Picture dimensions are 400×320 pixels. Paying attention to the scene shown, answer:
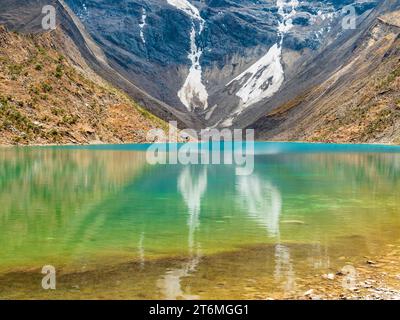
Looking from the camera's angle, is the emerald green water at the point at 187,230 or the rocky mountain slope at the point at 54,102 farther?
the rocky mountain slope at the point at 54,102

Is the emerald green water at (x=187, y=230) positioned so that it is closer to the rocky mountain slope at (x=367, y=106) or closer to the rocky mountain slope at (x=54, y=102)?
the rocky mountain slope at (x=54, y=102)

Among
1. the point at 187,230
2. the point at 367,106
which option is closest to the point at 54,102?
the point at 367,106

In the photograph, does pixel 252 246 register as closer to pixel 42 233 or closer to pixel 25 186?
pixel 42 233

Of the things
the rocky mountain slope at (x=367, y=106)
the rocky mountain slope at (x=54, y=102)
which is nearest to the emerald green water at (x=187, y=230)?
the rocky mountain slope at (x=54, y=102)

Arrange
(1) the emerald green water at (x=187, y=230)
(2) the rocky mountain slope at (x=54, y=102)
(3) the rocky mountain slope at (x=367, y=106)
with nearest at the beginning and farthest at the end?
(1) the emerald green water at (x=187, y=230), (2) the rocky mountain slope at (x=54, y=102), (3) the rocky mountain slope at (x=367, y=106)

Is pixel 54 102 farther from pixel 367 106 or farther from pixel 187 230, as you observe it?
pixel 187 230
